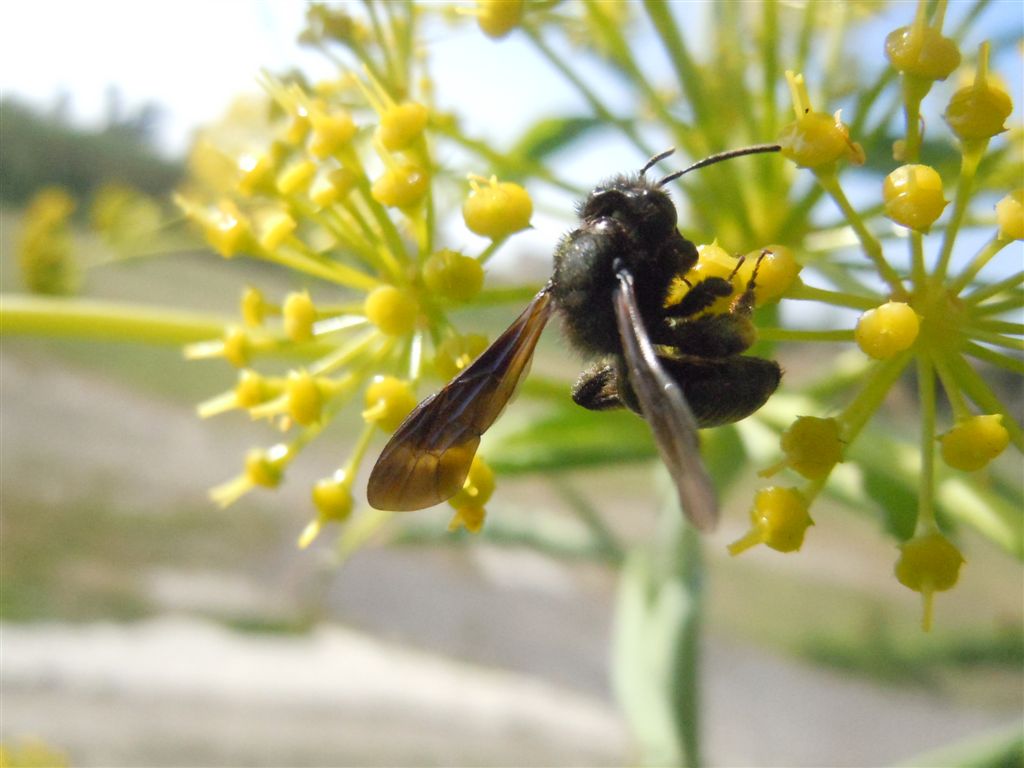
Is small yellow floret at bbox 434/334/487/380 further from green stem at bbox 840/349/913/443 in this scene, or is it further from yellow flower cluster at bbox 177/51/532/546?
green stem at bbox 840/349/913/443

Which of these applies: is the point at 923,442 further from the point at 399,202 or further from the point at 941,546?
the point at 399,202

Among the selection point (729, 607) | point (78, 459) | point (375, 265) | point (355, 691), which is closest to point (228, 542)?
point (78, 459)

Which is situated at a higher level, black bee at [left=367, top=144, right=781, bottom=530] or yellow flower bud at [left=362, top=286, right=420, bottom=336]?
yellow flower bud at [left=362, top=286, right=420, bottom=336]

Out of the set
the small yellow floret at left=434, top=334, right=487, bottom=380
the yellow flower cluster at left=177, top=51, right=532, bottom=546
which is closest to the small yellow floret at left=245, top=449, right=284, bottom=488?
the yellow flower cluster at left=177, top=51, right=532, bottom=546

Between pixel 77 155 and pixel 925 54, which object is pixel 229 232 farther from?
pixel 77 155

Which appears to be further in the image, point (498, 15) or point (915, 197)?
point (498, 15)

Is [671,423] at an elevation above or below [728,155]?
below

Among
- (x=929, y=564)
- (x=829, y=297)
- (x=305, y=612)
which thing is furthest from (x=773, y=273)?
(x=305, y=612)
